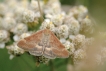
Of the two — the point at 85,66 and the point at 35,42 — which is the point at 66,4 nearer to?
the point at 35,42

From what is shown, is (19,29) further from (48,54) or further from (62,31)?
(48,54)

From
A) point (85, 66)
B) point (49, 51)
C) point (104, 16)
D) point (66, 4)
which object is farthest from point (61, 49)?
point (66, 4)

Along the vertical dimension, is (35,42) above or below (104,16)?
below

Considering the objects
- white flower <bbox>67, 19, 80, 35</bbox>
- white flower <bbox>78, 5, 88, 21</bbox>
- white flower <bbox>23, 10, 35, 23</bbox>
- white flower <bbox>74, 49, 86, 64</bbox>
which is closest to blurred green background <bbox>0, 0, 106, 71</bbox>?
white flower <bbox>78, 5, 88, 21</bbox>

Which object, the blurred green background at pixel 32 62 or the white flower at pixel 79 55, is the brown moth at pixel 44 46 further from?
the blurred green background at pixel 32 62

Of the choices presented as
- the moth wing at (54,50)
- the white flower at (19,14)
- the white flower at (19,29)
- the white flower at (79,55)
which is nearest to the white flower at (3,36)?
the white flower at (19,29)

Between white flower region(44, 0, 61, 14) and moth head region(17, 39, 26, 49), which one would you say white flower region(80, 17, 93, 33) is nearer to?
white flower region(44, 0, 61, 14)

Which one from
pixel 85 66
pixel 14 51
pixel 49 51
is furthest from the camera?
pixel 14 51
